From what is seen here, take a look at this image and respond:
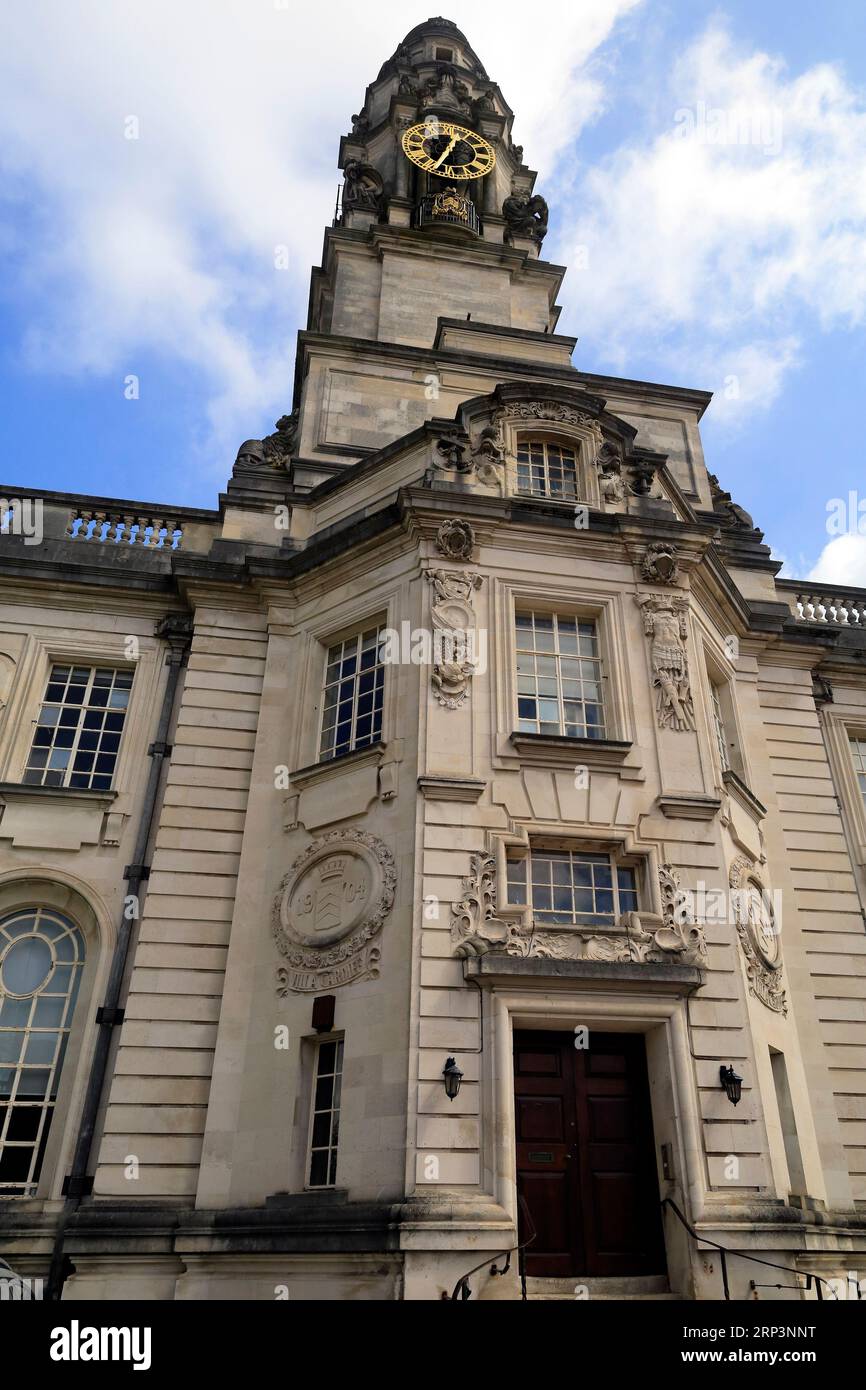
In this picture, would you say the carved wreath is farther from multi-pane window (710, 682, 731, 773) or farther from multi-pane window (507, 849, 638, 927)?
multi-pane window (710, 682, 731, 773)

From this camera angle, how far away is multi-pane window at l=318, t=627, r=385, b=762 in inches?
643

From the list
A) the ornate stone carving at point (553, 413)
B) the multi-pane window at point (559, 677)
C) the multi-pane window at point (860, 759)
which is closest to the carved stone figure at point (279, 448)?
the ornate stone carving at point (553, 413)

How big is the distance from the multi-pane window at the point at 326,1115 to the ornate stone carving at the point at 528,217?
82.2ft

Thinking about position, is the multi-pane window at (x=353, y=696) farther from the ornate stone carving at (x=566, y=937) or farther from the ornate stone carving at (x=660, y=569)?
the ornate stone carving at (x=660, y=569)

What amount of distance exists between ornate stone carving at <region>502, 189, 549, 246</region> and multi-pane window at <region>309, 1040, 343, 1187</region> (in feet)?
82.2

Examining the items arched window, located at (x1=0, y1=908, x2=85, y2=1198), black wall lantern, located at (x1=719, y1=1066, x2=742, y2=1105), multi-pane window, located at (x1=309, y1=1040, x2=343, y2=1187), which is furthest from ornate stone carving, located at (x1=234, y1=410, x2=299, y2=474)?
black wall lantern, located at (x1=719, y1=1066, x2=742, y2=1105)

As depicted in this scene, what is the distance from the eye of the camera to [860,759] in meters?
21.0

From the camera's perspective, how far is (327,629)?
1780 cm

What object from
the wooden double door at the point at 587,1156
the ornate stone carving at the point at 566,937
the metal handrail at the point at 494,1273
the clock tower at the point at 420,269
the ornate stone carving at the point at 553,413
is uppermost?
the clock tower at the point at 420,269

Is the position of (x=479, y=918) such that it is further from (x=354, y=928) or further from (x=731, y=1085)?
(x=731, y=1085)

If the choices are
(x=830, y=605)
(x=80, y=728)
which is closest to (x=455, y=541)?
(x=80, y=728)

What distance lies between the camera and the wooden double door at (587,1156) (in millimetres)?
12578

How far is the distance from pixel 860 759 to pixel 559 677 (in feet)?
27.2
